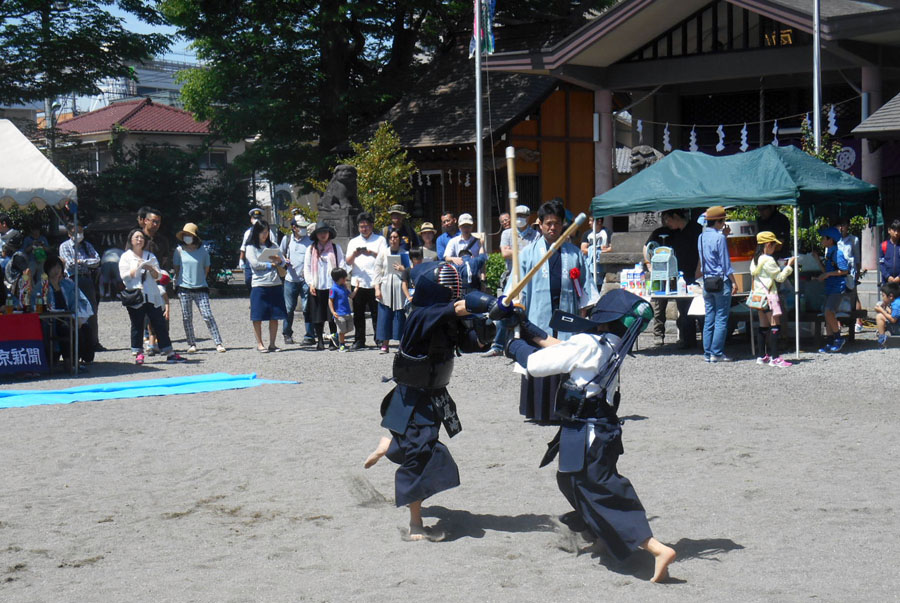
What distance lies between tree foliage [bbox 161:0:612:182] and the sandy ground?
17.4m

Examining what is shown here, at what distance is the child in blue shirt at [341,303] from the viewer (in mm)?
13859

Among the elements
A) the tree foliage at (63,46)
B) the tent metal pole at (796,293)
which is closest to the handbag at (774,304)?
the tent metal pole at (796,293)

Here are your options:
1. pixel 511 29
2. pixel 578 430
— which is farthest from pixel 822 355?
pixel 511 29

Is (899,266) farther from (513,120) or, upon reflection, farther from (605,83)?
(513,120)

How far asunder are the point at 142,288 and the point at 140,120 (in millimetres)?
36934

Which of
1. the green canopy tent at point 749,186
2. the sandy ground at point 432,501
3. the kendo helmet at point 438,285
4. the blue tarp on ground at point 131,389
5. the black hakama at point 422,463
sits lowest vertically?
the sandy ground at point 432,501

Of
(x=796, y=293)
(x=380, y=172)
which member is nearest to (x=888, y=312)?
(x=796, y=293)

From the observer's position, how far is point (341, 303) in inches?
551

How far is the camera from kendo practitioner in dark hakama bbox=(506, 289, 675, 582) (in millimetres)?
4840

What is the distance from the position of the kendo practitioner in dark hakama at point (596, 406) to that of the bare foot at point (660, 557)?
32 mm

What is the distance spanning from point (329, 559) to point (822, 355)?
9143mm

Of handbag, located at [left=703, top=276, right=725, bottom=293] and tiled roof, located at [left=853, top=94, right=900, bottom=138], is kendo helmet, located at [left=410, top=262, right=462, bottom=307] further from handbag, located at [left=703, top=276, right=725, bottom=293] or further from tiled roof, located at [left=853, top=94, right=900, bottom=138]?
tiled roof, located at [left=853, top=94, right=900, bottom=138]

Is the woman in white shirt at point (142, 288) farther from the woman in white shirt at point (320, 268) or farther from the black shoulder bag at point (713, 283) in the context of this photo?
the black shoulder bag at point (713, 283)

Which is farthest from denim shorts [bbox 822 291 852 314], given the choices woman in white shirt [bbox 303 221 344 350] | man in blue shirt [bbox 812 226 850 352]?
woman in white shirt [bbox 303 221 344 350]
